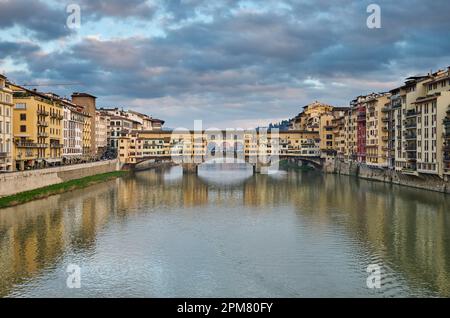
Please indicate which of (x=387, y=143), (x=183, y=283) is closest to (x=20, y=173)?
(x=183, y=283)

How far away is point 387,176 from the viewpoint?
207 ft

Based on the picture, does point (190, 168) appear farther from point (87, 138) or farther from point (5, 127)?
point (5, 127)

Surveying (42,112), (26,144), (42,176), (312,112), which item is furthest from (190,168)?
(312,112)

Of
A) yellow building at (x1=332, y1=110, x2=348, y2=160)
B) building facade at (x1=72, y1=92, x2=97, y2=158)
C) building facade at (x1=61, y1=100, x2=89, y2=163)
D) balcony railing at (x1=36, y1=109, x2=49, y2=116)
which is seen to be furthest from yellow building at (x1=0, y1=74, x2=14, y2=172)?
yellow building at (x1=332, y1=110, x2=348, y2=160)

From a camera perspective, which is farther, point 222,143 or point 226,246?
point 222,143

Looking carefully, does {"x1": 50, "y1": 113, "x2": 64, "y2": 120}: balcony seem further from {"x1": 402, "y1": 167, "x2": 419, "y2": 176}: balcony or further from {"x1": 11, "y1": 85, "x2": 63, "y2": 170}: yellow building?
{"x1": 402, "y1": 167, "x2": 419, "y2": 176}: balcony

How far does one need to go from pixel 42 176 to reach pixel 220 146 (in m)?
49.2

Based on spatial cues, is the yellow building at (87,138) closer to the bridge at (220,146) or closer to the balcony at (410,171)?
the bridge at (220,146)

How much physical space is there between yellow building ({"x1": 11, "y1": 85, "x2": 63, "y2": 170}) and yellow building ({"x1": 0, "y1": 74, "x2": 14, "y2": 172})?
4265 mm

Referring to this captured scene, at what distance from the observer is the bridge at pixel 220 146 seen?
88875 millimetres

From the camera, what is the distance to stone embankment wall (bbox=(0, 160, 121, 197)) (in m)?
40.9

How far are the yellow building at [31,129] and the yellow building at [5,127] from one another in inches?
168

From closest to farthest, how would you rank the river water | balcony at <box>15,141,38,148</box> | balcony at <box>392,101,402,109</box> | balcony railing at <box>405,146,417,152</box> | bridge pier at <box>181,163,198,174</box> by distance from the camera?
the river water → balcony railing at <box>405,146,417,152</box> → balcony at <box>15,141,38,148</box> → balcony at <box>392,101,402,109</box> → bridge pier at <box>181,163,198,174</box>
